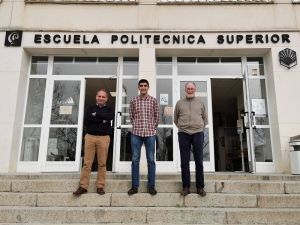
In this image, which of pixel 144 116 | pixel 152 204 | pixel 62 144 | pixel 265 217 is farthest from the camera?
pixel 62 144

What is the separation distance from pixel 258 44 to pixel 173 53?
221 centimetres

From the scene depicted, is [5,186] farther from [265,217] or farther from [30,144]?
[265,217]

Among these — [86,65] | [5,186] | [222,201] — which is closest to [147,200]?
[222,201]

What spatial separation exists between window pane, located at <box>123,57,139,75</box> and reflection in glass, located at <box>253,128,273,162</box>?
3570 millimetres

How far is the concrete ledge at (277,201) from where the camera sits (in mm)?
4105

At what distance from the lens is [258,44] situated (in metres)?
6.82

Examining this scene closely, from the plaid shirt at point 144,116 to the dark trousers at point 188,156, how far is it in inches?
20.6

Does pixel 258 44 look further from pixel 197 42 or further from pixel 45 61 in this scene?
pixel 45 61

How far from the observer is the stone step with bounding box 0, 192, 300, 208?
4105 mm

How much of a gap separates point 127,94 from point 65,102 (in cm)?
168

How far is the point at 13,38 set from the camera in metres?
6.91

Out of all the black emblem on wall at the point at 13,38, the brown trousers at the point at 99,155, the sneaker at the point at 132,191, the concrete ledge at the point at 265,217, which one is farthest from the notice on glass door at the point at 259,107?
the black emblem on wall at the point at 13,38

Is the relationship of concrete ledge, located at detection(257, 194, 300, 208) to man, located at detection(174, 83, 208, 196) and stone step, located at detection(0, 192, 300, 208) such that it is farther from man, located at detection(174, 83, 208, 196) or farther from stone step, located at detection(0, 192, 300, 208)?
man, located at detection(174, 83, 208, 196)

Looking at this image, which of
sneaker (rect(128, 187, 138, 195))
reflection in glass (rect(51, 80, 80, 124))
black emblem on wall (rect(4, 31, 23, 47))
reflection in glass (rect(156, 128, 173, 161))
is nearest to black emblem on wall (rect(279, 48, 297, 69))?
reflection in glass (rect(156, 128, 173, 161))
